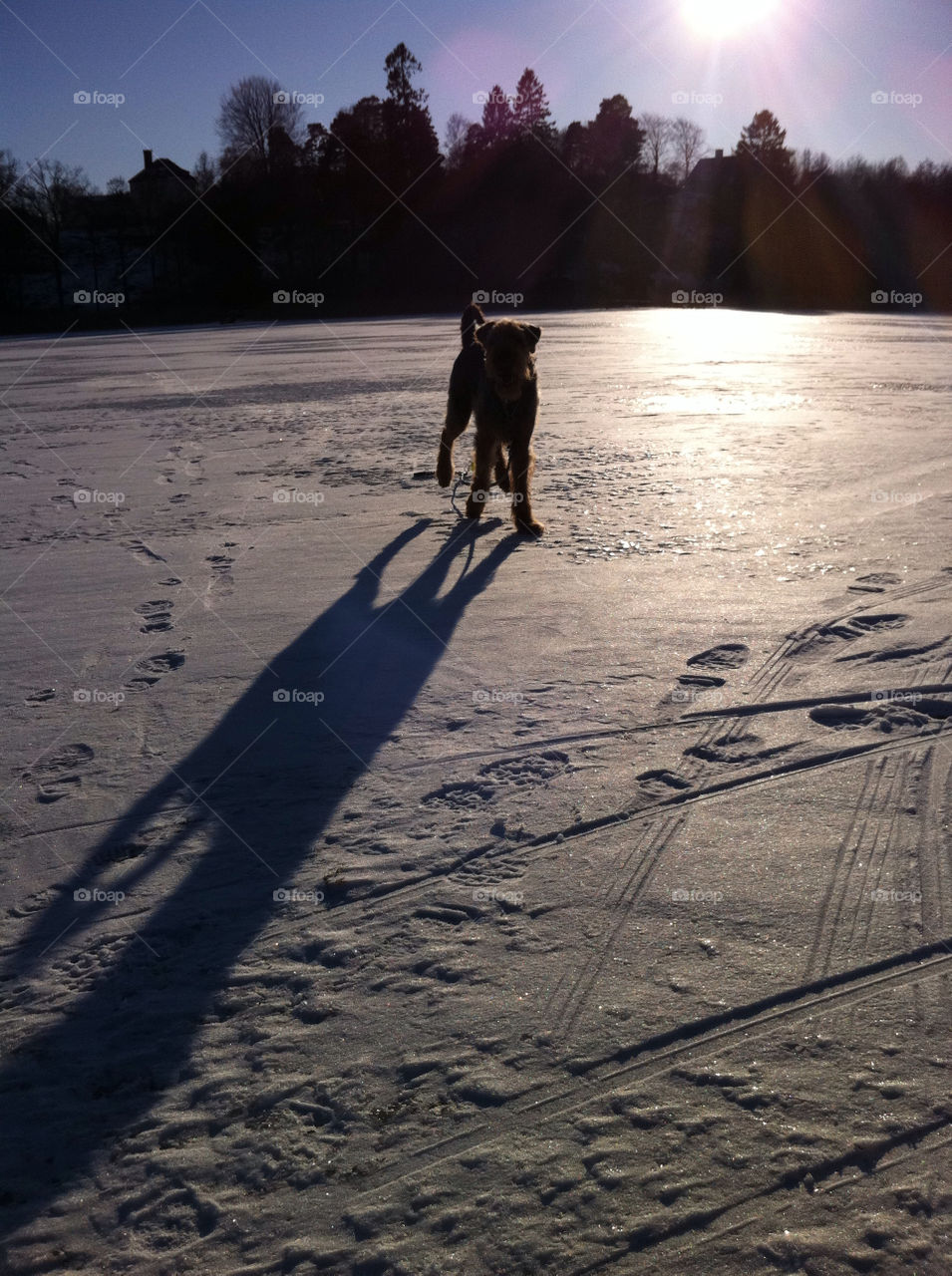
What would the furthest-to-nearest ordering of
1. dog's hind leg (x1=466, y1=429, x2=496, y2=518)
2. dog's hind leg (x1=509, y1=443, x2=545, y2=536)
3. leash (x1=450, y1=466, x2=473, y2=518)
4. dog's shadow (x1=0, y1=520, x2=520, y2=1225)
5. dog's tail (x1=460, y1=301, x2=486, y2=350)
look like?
dog's tail (x1=460, y1=301, x2=486, y2=350), leash (x1=450, y1=466, x2=473, y2=518), dog's hind leg (x1=466, y1=429, x2=496, y2=518), dog's hind leg (x1=509, y1=443, x2=545, y2=536), dog's shadow (x1=0, y1=520, x2=520, y2=1225)

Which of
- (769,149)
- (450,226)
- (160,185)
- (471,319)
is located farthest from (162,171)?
(471,319)

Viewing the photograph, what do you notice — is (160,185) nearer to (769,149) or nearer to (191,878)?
(769,149)

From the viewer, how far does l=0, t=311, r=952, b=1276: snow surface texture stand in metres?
1.90

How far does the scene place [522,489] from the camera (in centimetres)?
662

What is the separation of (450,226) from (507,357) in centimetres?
4644

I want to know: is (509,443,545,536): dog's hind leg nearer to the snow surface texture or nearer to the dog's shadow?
the snow surface texture

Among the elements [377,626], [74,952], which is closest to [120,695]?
[377,626]

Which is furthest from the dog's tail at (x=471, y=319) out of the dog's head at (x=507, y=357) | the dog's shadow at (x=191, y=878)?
the dog's shadow at (x=191, y=878)

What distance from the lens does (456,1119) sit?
6.81ft

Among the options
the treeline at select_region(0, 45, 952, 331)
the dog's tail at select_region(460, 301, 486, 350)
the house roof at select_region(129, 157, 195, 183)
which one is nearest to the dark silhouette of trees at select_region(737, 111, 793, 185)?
the treeline at select_region(0, 45, 952, 331)

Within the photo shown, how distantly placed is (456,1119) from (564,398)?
11391mm

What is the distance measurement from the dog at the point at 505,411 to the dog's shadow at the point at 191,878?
7.01 feet

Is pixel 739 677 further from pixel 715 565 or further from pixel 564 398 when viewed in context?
pixel 564 398

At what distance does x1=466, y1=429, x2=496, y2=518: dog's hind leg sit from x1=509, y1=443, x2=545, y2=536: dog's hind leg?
16 centimetres
